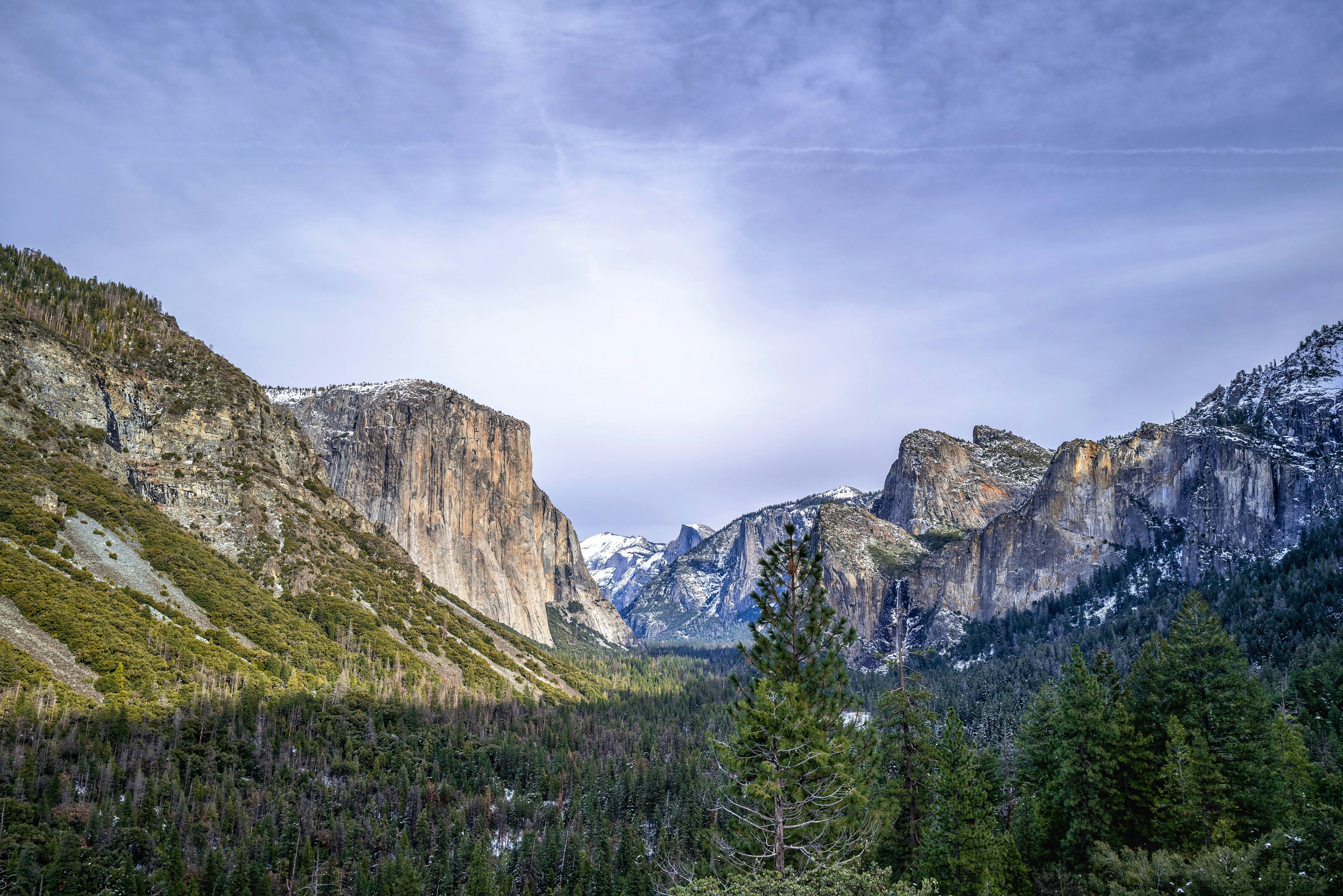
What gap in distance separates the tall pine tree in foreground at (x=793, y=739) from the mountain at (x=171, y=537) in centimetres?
8290

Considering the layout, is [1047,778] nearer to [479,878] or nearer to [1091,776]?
[1091,776]

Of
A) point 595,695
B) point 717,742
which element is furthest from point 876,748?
point 595,695

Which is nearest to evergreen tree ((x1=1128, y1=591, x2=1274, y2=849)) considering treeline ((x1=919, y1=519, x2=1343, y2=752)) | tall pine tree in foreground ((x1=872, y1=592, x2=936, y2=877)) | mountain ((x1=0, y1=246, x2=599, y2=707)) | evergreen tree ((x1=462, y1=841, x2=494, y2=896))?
tall pine tree in foreground ((x1=872, y1=592, x2=936, y2=877))

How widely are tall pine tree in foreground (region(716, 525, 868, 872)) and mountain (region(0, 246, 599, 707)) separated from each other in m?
82.9

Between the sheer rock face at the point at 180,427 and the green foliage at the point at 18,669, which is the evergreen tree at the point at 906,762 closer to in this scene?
the green foliage at the point at 18,669

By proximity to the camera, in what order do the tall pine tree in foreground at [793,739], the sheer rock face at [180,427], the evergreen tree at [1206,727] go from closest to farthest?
the tall pine tree in foreground at [793,739]
the evergreen tree at [1206,727]
the sheer rock face at [180,427]

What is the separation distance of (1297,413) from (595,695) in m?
196

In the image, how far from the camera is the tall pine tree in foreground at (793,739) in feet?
66.7

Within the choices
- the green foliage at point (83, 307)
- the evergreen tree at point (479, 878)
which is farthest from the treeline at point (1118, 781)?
the green foliage at point (83, 307)

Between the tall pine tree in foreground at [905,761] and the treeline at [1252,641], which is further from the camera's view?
the treeline at [1252,641]

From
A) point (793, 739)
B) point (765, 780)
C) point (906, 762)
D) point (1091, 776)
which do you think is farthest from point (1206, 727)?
point (765, 780)

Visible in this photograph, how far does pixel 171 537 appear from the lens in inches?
4309

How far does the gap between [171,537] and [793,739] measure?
4646 inches

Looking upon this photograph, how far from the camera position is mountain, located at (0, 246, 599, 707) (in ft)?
279
